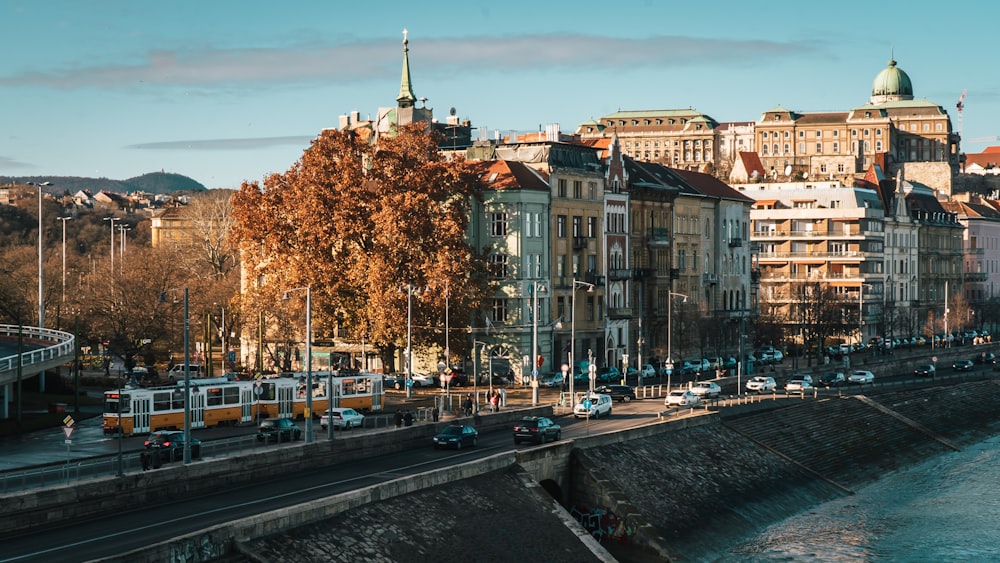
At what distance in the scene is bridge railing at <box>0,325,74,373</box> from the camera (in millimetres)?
70500

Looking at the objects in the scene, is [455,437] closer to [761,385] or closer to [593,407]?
[593,407]

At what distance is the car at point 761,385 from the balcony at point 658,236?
22085mm

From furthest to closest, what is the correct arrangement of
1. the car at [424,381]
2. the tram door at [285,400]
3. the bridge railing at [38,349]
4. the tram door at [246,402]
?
the car at [424,381], the tram door at [285,400], the tram door at [246,402], the bridge railing at [38,349]

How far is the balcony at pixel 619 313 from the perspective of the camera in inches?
4631

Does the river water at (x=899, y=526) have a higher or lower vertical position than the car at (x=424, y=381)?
lower

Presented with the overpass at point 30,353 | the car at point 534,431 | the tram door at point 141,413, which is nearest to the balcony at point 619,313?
the overpass at point 30,353

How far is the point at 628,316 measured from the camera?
12019 centimetres

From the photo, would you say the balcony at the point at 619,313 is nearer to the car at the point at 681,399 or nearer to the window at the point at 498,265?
the window at the point at 498,265

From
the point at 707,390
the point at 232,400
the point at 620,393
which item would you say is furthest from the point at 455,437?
the point at 707,390

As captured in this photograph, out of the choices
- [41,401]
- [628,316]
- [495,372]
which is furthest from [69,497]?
[628,316]

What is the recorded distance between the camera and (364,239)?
98.2 meters

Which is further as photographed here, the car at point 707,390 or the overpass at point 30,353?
the car at point 707,390

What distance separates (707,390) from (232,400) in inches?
1461

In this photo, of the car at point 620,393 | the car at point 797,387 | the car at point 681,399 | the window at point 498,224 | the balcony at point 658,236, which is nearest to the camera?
the car at point 681,399
